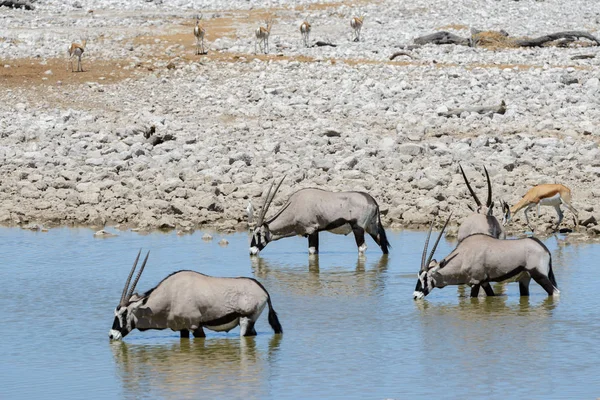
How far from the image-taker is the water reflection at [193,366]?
9.20m

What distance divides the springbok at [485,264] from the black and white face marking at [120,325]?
323 cm

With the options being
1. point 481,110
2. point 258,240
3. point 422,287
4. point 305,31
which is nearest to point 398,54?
point 305,31

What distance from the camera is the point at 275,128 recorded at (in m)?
22.9

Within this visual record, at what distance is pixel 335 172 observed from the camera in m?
19.6

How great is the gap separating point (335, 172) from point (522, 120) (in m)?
5.06

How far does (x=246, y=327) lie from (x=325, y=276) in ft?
11.7

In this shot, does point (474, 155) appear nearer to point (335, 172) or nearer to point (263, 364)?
point (335, 172)

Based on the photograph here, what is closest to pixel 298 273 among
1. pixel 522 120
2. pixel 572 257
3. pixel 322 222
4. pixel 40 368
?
pixel 322 222

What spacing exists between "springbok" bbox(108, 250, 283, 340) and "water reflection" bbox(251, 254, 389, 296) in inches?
107

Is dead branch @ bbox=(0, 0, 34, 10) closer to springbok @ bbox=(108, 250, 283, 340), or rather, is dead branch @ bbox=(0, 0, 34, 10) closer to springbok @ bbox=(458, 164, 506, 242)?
springbok @ bbox=(458, 164, 506, 242)

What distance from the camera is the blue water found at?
9.23 metres

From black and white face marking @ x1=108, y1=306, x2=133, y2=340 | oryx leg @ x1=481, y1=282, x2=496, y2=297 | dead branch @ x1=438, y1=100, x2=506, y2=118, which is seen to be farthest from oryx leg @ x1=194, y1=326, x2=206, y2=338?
dead branch @ x1=438, y1=100, x2=506, y2=118

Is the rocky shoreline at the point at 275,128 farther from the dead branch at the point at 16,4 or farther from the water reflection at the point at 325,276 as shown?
the dead branch at the point at 16,4

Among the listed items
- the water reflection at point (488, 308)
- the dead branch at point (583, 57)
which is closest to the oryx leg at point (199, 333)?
the water reflection at point (488, 308)
